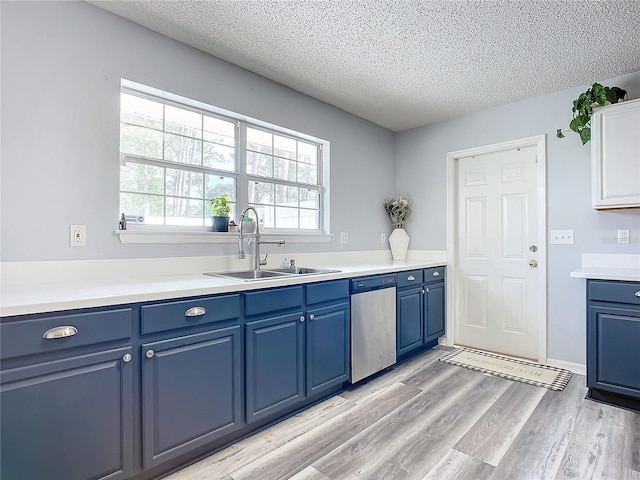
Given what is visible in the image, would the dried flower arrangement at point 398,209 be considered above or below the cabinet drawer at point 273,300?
above

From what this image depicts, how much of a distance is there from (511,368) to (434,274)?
1.06 metres

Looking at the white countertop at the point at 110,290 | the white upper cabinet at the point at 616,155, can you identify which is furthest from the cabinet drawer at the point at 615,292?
the white countertop at the point at 110,290

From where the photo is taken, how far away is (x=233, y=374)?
74.0 inches

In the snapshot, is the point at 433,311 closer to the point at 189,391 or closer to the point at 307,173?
the point at 307,173

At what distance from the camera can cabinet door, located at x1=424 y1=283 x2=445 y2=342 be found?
3.44m

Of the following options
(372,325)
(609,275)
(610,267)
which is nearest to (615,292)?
(609,275)

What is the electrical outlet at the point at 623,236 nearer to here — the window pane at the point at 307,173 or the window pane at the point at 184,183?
the window pane at the point at 307,173

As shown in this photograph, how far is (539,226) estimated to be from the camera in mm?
3248

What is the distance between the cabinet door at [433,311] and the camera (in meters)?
3.44

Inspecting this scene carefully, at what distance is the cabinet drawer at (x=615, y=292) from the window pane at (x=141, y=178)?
10.1 feet

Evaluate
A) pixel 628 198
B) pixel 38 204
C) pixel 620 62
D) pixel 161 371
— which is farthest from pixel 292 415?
pixel 620 62

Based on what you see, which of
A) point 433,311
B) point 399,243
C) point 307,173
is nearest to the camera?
point 307,173

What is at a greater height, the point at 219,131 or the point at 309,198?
the point at 219,131

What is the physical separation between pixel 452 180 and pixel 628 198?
156 cm
